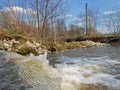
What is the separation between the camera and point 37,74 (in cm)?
342

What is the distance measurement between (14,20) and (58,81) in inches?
428

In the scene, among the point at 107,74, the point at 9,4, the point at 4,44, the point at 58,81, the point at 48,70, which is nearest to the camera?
the point at 58,81

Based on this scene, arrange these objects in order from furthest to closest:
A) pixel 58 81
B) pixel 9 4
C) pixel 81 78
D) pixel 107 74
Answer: pixel 9 4 → pixel 107 74 → pixel 81 78 → pixel 58 81

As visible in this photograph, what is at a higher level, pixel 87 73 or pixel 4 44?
pixel 4 44

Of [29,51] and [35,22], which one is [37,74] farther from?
[35,22]

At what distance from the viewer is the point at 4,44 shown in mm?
8953

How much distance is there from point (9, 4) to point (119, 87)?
37.0 feet

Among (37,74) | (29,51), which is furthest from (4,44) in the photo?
(37,74)

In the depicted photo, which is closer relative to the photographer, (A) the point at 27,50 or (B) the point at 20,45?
(A) the point at 27,50

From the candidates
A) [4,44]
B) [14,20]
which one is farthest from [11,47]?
[14,20]

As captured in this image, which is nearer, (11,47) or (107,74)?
(107,74)

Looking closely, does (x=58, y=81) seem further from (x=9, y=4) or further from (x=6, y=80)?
(x=9, y=4)

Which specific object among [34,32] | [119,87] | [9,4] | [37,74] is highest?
[9,4]

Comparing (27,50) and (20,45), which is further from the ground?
(20,45)
